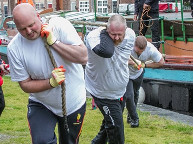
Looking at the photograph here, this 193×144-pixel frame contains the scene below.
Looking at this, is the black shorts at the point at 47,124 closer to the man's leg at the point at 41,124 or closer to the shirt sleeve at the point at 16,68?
the man's leg at the point at 41,124

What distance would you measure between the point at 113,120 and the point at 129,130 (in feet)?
8.65

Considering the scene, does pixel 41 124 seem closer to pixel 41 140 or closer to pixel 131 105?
pixel 41 140

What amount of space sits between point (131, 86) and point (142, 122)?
1.04m

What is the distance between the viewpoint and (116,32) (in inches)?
247

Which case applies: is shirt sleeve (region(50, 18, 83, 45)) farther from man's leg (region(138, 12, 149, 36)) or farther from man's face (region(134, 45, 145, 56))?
man's leg (region(138, 12, 149, 36))

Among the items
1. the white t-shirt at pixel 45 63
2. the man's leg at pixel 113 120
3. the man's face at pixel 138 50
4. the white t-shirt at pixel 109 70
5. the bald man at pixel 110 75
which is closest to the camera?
the white t-shirt at pixel 45 63

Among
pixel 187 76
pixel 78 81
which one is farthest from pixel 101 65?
pixel 187 76

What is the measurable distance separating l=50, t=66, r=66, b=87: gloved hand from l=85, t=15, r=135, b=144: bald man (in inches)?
47.0

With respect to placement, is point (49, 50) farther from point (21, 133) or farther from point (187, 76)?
point (187, 76)

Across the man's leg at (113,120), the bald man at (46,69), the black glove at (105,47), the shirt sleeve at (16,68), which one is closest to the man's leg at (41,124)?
the bald man at (46,69)

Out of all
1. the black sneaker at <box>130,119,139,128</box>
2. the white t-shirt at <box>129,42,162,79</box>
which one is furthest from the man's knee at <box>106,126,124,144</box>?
the black sneaker at <box>130,119,139,128</box>

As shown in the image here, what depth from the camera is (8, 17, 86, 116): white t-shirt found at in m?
5.26

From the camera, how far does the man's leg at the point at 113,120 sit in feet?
22.5

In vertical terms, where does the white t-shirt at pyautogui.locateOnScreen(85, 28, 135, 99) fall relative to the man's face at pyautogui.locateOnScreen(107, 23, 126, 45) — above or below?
below
